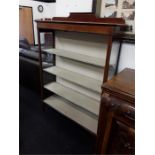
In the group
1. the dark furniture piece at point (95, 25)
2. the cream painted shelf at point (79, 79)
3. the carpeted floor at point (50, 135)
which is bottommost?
the carpeted floor at point (50, 135)

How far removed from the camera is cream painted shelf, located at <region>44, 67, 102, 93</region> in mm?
1562

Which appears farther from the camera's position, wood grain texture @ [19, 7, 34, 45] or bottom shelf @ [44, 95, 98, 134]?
wood grain texture @ [19, 7, 34, 45]

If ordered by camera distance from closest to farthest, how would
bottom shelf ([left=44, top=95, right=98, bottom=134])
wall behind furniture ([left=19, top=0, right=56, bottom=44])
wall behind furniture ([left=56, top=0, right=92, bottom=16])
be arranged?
wall behind furniture ([left=56, top=0, right=92, bottom=16]), bottom shelf ([left=44, top=95, right=98, bottom=134]), wall behind furniture ([left=19, top=0, right=56, bottom=44])

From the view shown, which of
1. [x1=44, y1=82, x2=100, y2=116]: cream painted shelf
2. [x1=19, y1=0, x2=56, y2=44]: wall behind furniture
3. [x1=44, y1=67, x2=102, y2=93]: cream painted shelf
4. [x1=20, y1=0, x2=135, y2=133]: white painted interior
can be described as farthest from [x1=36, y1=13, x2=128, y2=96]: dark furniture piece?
[x1=19, y1=0, x2=56, y2=44]: wall behind furniture

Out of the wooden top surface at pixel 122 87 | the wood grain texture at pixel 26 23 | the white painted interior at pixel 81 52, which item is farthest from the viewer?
the wood grain texture at pixel 26 23

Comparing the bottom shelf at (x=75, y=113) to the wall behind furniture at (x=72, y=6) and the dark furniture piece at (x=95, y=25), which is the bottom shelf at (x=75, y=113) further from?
the wall behind furniture at (x=72, y=6)

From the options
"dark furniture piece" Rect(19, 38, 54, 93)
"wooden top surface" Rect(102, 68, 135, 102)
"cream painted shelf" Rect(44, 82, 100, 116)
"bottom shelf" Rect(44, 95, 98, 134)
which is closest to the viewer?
"wooden top surface" Rect(102, 68, 135, 102)

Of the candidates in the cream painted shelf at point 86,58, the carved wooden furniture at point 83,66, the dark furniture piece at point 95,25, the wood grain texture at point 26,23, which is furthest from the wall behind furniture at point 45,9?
the dark furniture piece at point 95,25

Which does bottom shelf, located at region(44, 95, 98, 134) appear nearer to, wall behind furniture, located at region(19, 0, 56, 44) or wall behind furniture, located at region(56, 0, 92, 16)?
wall behind furniture, located at region(56, 0, 92, 16)

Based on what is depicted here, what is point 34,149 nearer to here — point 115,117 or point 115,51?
point 115,117

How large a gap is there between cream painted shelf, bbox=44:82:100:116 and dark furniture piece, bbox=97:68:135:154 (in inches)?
20.0

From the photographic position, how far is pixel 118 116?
36.8 inches

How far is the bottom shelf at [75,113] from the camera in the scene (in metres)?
1.76
